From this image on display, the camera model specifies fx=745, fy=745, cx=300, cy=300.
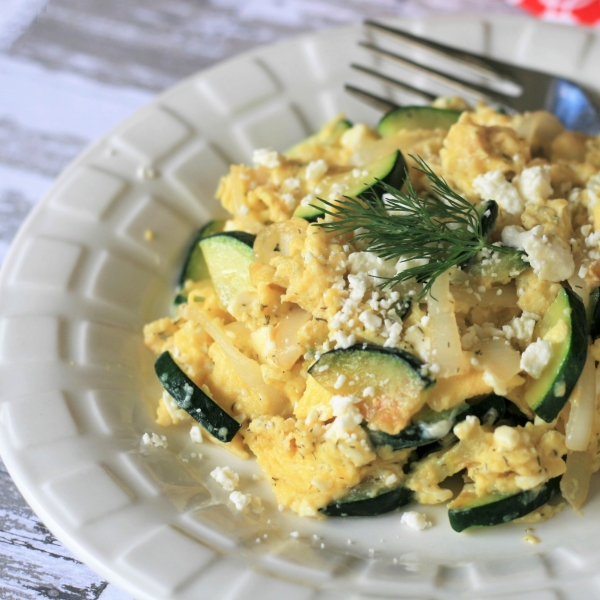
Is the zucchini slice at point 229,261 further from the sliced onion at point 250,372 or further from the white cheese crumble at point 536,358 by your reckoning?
the white cheese crumble at point 536,358

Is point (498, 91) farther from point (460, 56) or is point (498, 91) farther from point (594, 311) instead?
point (594, 311)

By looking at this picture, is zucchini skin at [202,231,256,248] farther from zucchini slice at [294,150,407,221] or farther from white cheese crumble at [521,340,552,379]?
white cheese crumble at [521,340,552,379]

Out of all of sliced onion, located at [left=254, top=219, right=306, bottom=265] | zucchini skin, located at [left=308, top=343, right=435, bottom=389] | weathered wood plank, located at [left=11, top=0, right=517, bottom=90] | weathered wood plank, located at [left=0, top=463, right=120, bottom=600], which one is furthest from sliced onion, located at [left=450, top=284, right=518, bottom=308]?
weathered wood plank, located at [left=11, top=0, right=517, bottom=90]

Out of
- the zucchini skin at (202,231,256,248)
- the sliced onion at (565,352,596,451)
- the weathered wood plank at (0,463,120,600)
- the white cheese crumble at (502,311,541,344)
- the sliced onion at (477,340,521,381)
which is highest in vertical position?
the white cheese crumble at (502,311,541,344)

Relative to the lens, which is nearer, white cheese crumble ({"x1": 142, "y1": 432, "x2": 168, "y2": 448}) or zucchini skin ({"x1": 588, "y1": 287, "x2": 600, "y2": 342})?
zucchini skin ({"x1": 588, "y1": 287, "x2": 600, "y2": 342})

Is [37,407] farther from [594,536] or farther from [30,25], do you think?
[30,25]

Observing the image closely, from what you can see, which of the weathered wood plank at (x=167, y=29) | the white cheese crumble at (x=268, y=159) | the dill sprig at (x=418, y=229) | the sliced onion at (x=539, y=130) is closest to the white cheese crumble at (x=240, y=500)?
the dill sprig at (x=418, y=229)

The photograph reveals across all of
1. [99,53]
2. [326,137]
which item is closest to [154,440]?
[326,137]

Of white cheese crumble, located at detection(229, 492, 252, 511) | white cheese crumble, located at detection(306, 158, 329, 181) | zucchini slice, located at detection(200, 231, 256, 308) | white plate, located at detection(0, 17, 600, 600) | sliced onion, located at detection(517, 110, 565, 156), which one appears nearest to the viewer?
white plate, located at detection(0, 17, 600, 600)
